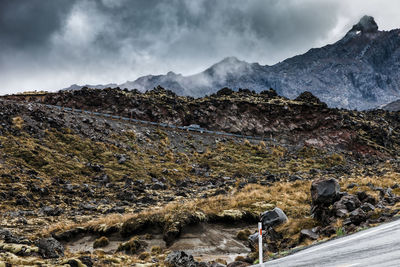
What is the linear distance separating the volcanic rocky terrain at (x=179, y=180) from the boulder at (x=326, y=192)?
0.06 m

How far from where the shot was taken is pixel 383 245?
5.96m

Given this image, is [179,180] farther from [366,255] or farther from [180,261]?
[366,255]

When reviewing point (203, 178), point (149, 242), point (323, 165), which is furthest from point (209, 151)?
point (149, 242)

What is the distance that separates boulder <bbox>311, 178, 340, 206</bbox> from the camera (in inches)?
530

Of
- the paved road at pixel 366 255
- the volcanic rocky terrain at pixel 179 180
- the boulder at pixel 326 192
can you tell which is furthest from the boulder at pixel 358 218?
the paved road at pixel 366 255

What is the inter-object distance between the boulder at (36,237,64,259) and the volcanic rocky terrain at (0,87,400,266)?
0.05m

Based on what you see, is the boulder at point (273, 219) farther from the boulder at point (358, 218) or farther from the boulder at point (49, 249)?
the boulder at point (49, 249)

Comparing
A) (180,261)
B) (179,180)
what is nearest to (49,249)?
(180,261)

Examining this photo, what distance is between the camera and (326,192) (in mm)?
13578

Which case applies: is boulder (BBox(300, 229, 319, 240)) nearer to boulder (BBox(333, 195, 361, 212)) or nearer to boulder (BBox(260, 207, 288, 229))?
boulder (BBox(333, 195, 361, 212))

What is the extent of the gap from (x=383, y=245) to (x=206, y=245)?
9049mm

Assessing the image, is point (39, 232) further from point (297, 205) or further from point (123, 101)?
point (123, 101)

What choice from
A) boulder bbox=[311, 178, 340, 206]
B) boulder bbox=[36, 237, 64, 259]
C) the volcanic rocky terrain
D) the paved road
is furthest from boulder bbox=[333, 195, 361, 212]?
boulder bbox=[36, 237, 64, 259]

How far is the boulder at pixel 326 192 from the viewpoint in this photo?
44.1 ft
